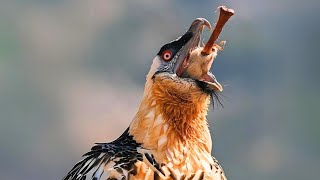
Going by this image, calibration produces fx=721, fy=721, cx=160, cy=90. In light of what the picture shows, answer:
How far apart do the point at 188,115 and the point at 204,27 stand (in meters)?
1.09

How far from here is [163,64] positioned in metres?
8.67

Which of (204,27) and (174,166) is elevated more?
(204,27)

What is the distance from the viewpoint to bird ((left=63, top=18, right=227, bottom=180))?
830 cm

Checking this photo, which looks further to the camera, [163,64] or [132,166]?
[163,64]

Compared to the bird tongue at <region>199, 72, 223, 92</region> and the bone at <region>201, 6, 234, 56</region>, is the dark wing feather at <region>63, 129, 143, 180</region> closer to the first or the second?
the bird tongue at <region>199, 72, 223, 92</region>

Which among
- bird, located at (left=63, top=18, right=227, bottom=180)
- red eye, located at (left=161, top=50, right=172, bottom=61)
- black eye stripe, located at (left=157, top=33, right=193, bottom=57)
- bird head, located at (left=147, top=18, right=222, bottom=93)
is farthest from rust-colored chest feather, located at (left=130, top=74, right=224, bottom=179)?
black eye stripe, located at (left=157, top=33, right=193, bottom=57)

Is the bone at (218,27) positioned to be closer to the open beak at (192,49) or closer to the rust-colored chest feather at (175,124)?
the open beak at (192,49)

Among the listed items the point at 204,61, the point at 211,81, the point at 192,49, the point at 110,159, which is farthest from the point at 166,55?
the point at 110,159

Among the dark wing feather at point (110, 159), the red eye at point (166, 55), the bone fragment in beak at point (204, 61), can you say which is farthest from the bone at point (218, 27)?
the dark wing feather at point (110, 159)

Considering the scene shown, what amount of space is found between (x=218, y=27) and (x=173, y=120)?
1231mm

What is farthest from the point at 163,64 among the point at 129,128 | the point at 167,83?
the point at 129,128

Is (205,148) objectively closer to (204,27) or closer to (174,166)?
(174,166)

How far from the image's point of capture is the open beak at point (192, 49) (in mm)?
8617

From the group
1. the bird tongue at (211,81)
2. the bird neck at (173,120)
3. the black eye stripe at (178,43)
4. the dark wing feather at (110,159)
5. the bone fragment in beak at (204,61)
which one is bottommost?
the dark wing feather at (110,159)
